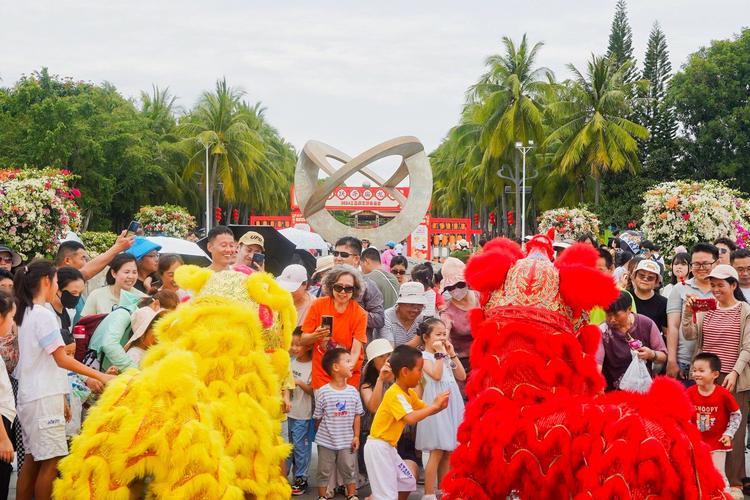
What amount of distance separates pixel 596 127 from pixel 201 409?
120 ft

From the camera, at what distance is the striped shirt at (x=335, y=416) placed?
6.54m

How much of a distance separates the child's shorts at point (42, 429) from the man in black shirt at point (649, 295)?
15.1 feet

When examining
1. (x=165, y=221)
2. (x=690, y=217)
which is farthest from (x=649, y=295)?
(x=165, y=221)

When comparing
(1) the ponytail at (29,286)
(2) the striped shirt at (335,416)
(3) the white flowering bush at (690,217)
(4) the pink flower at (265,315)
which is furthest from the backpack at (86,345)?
(3) the white flowering bush at (690,217)

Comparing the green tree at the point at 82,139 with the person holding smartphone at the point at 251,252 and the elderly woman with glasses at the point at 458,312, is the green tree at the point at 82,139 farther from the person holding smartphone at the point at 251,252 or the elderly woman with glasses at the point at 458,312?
the elderly woman with glasses at the point at 458,312

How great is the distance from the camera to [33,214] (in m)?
13.9

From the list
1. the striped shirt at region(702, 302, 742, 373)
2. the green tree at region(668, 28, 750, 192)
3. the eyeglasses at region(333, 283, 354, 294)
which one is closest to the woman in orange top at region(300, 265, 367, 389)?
the eyeglasses at region(333, 283, 354, 294)

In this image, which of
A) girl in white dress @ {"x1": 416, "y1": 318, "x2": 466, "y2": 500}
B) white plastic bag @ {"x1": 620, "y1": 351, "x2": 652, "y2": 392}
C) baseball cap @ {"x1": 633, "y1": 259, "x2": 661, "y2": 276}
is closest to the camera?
white plastic bag @ {"x1": 620, "y1": 351, "x2": 652, "y2": 392}

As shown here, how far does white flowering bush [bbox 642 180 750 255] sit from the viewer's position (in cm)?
1568

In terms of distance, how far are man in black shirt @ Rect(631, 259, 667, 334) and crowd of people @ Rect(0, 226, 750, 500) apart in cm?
1

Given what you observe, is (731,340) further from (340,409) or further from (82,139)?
(82,139)

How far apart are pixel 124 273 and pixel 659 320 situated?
4320 mm

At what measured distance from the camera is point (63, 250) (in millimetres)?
7418

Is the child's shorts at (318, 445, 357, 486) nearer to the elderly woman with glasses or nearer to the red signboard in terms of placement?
the elderly woman with glasses
